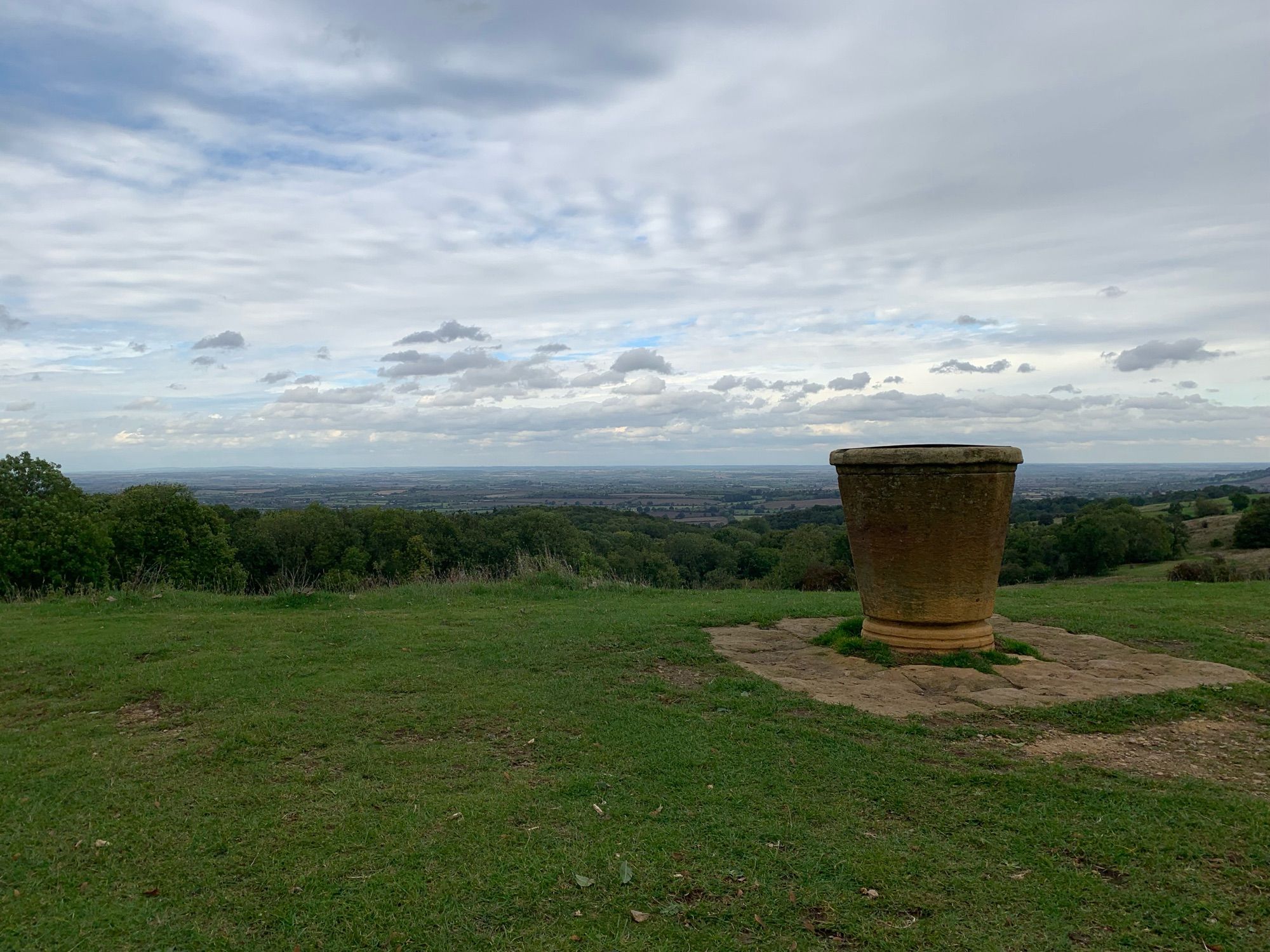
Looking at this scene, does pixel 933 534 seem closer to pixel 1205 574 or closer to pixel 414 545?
pixel 1205 574

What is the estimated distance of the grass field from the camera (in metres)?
3.19

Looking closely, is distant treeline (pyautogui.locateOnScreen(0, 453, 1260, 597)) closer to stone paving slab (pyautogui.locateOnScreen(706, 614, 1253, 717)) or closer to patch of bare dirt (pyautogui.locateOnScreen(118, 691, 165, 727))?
patch of bare dirt (pyautogui.locateOnScreen(118, 691, 165, 727))

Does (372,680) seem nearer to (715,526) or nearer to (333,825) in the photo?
(333,825)

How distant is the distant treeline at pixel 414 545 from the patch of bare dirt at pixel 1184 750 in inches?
321

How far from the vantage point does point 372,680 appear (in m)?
6.84

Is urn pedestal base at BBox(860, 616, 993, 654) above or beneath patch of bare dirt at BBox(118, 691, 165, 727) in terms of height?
above

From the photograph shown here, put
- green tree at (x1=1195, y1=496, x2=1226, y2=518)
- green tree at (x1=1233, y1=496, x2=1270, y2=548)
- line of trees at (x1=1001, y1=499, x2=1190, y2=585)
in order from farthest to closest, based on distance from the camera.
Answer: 1. green tree at (x1=1195, y1=496, x2=1226, y2=518)
2. line of trees at (x1=1001, y1=499, x2=1190, y2=585)
3. green tree at (x1=1233, y1=496, x2=1270, y2=548)

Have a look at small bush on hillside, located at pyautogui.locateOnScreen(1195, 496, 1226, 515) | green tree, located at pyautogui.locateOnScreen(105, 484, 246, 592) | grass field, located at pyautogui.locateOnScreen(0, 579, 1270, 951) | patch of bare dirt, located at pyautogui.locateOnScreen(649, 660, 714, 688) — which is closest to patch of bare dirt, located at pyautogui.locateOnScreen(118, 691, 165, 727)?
grass field, located at pyautogui.locateOnScreen(0, 579, 1270, 951)

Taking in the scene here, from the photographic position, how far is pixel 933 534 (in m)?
7.03

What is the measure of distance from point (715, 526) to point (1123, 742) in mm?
Result: 53368

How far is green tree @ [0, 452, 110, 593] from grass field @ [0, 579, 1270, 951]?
1336cm

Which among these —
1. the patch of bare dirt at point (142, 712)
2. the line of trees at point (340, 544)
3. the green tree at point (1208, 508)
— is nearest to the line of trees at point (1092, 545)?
the line of trees at point (340, 544)

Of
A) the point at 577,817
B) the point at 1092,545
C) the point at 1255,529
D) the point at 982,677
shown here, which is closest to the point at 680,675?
the point at 982,677

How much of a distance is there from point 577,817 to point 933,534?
4448mm
